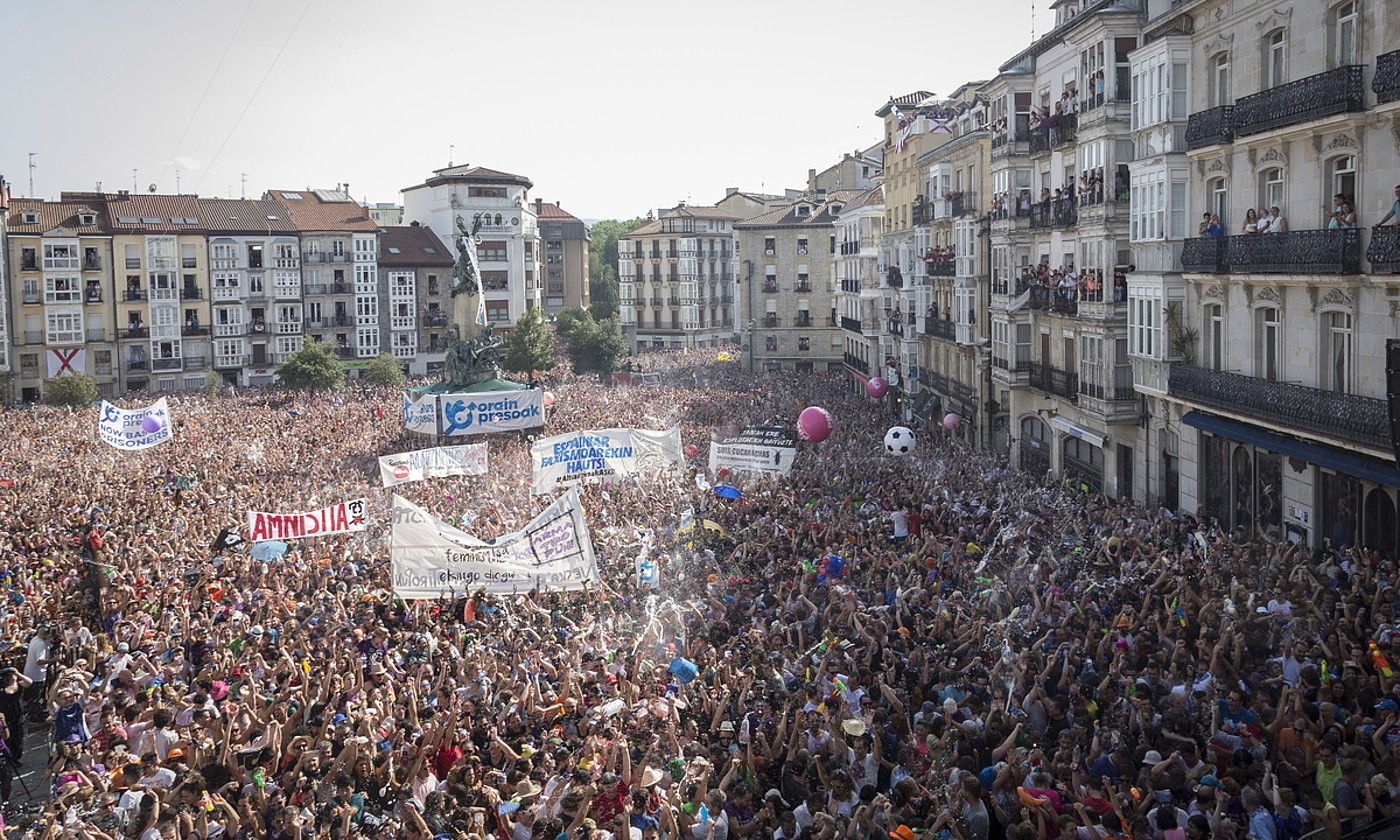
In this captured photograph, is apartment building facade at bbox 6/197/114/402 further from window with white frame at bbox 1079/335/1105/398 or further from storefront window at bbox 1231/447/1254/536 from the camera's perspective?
storefront window at bbox 1231/447/1254/536

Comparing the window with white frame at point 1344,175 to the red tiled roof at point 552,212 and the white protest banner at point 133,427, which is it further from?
the red tiled roof at point 552,212

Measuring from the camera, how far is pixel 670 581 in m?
23.0

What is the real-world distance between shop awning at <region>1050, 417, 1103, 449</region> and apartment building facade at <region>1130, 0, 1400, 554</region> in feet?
7.26

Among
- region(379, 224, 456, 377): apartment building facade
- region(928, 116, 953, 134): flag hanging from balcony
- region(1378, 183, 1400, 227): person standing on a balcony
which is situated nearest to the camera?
region(1378, 183, 1400, 227): person standing on a balcony

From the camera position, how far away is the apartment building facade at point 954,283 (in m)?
46.5

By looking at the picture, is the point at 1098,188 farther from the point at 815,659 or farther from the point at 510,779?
the point at 510,779

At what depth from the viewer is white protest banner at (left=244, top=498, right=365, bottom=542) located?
81.8ft

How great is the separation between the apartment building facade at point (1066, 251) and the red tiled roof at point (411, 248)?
56.6 metres

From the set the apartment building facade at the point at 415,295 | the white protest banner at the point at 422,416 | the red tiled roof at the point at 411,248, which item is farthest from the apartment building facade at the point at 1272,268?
the red tiled roof at the point at 411,248

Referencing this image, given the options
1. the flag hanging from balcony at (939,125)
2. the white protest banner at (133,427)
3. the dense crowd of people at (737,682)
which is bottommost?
the dense crowd of people at (737,682)

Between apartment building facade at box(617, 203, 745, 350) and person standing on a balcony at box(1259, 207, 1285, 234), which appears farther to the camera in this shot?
apartment building facade at box(617, 203, 745, 350)

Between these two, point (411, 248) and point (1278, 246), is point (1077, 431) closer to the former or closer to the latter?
point (1278, 246)

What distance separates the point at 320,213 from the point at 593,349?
819 inches

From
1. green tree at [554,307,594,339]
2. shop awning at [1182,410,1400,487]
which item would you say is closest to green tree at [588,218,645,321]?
green tree at [554,307,594,339]
